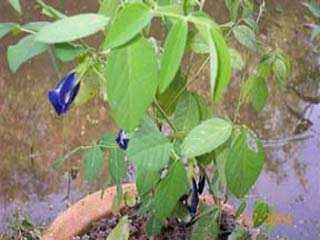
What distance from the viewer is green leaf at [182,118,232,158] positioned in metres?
0.77

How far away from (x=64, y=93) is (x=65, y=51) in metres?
0.09

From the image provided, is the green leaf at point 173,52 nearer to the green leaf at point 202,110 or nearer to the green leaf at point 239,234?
the green leaf at point 202,110

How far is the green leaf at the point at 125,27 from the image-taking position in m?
0.58

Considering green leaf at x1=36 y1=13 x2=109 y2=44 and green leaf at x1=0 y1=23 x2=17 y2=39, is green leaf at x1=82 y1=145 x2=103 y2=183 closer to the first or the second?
green leaf at x1=0 y1=23 x2=17 y2=39

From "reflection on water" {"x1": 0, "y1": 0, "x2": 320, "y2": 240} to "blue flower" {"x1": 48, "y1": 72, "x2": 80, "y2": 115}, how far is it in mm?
1124

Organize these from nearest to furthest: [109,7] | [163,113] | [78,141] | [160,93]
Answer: [160,93], [109,7], [163,113], [78,141]

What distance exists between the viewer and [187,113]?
97 cm

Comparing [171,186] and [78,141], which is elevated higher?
[171,186]

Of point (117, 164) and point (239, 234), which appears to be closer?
point (117, 164)

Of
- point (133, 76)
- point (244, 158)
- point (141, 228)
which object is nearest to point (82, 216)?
point (141, 228)

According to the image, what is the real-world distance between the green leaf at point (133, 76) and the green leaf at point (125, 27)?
2 cm

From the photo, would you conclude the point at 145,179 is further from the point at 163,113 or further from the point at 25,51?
the point at 25,51

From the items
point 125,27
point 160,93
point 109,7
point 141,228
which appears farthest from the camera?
point 141,228

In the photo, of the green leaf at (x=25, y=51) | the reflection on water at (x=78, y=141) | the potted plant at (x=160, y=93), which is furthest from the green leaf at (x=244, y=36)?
the reflection on water at (x=78, y=141)
